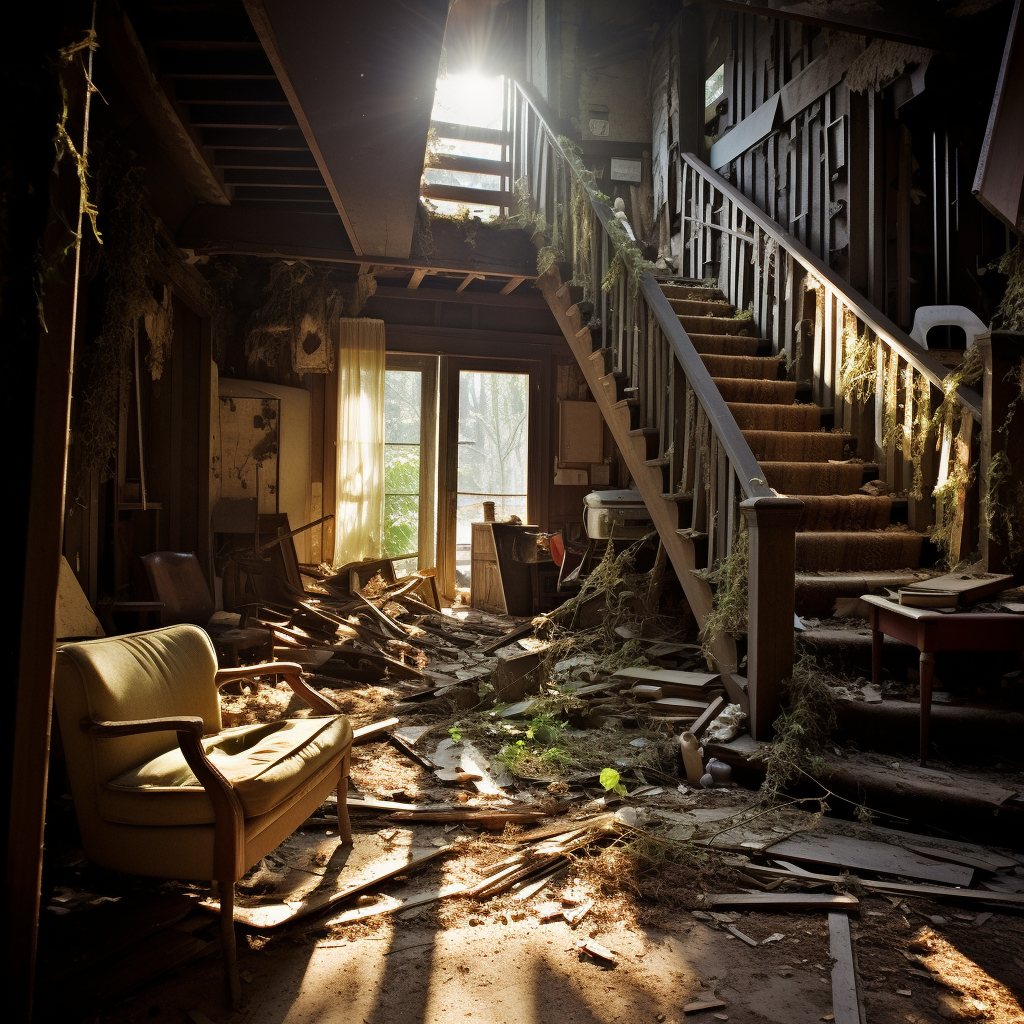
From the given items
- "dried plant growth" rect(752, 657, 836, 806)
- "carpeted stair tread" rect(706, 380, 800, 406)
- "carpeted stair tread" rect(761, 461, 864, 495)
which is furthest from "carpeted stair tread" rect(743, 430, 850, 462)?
"dried plant growth" rect(752, 657, 836, 806)

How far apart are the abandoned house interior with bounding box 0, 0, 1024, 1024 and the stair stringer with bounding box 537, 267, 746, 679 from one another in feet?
0.13

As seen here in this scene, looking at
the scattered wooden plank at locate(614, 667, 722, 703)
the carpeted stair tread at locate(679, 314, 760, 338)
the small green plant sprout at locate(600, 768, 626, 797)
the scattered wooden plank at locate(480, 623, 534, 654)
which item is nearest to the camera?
the small green plant sprout at locate(600, 768, 626, 797)

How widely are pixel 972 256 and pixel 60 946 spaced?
6.77 meters

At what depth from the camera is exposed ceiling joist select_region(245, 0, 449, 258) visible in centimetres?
283

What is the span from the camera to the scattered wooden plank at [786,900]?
246cm

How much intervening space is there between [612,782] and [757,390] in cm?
311

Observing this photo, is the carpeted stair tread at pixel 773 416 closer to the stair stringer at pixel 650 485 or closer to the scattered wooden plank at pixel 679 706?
the stair stringer at pixel 650 485

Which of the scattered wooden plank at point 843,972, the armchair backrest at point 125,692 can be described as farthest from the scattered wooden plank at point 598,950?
the armchair backrest at point 125,692

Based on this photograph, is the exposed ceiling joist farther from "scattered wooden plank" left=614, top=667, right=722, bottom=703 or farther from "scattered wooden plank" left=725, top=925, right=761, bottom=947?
"scattered wooden plank" left=725, top=925, right=761, bottom=947

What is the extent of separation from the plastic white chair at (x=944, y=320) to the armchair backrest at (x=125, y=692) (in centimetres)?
513

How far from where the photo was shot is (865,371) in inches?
198

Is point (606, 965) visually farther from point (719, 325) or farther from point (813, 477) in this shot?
point (719, 325)

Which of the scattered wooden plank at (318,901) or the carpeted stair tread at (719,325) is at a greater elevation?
the carpeted stair tread at (719,325)

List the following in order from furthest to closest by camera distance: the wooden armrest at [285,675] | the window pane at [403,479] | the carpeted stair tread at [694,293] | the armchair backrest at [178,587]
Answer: the window pane at [403,479] < the carpeted stair tread at [694,293] < the armchair backrest at [178,587] < the wooden armrest at [285,675]
